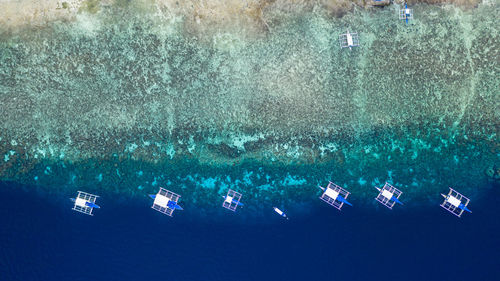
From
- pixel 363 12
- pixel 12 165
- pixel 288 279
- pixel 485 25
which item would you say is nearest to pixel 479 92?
pixel 485 25

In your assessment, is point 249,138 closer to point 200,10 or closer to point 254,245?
point 254,245

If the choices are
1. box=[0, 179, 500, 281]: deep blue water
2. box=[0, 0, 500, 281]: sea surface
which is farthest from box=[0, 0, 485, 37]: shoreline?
box=[0, 179, 500, 281]: deep blue water

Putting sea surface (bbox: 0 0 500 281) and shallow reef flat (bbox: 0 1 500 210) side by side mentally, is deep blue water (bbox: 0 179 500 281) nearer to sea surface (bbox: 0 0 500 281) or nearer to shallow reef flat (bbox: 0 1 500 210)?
sea surface (bbox: 0 0 500 281)

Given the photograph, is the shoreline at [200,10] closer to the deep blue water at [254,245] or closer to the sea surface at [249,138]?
the sea surface at [249,138]

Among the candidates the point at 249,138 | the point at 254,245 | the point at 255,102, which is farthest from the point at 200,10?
the point at 254,245

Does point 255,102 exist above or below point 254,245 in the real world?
above

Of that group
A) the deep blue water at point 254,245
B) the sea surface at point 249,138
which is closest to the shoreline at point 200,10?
the sea surface at point 249,138

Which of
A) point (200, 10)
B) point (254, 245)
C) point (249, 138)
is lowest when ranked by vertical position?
point (254, 245)
